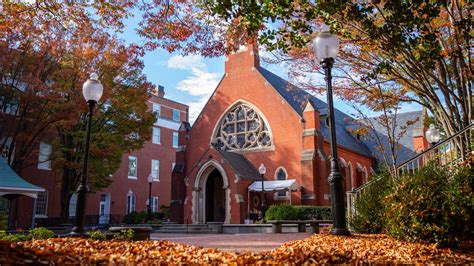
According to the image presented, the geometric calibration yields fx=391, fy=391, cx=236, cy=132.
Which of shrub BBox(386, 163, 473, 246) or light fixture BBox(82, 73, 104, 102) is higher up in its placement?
light fixture BBox(82, 73, 104, 102)

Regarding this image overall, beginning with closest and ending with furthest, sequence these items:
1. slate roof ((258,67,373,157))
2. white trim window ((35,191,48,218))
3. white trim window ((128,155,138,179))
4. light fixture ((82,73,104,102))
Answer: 1. light fixture ((82,73,104,102))
2. white trim window ((35,191,48,218))
3. slate roof ((258,67,373,157))
4. white trim window ((128,155,138,179))

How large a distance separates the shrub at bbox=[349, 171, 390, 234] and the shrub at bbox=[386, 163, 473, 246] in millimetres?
2559

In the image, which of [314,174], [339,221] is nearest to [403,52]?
[339,221]

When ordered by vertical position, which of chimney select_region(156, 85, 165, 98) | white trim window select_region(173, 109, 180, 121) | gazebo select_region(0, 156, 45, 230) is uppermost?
chimney select_region(156, 85, 165, 98)

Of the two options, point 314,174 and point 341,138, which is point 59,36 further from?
point 341,138

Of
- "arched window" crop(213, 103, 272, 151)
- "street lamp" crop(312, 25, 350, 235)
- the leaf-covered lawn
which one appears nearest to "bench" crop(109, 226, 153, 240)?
the leaf-covered lawn

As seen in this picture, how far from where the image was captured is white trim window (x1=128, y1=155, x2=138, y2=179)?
4200cm

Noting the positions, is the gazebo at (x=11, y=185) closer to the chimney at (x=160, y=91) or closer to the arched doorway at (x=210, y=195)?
the arched doorway at (x=210, y=195)

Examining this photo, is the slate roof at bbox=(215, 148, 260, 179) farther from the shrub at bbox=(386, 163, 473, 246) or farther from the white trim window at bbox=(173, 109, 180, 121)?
the white trim window at bbox=(173, 109, 180, 121)

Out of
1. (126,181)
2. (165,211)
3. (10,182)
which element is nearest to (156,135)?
(126,181)

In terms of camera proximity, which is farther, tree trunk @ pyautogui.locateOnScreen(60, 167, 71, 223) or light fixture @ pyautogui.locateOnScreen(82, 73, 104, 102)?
tree trunk @ pyautogui.locateOnScreen(60, 167, 71, 223)

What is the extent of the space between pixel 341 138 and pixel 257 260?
30.5m

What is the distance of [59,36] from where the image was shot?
68.2 ft

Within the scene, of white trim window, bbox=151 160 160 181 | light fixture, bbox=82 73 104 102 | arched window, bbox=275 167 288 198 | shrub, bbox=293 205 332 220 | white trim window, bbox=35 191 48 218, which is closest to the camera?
light fixture, bbox=82 73 104 102
